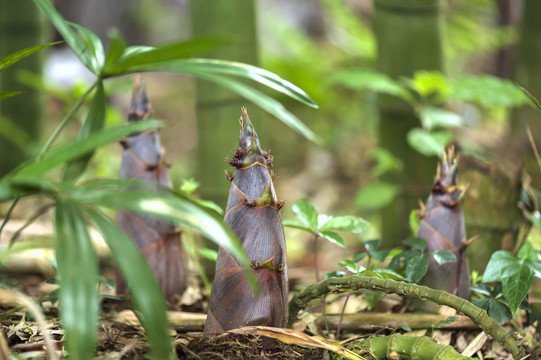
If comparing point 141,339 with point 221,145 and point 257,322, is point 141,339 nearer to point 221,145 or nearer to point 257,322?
point 257,322

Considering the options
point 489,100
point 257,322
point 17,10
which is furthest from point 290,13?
point 257,322

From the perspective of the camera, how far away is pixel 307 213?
96 cm

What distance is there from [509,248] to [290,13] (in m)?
5.30

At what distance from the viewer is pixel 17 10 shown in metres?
2.04

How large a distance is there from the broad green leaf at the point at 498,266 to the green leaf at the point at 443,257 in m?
0.06

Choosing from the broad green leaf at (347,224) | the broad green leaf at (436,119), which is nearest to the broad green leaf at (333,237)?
the broad green leaf at (347,224)

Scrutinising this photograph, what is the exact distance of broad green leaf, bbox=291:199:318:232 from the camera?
95cm

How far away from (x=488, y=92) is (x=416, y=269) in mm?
945

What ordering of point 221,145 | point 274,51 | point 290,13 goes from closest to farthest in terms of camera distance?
point 221,145
point 274,51
point 290,13

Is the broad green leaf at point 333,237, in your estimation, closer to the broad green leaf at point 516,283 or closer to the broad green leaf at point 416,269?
the broad green leaf at point 416,269

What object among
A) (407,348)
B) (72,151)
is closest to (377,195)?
(407,348)

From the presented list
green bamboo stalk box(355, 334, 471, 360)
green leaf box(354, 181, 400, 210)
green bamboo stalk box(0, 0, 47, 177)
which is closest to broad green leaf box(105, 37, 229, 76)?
green bamboo stalk box(355, 334, 471, 360)

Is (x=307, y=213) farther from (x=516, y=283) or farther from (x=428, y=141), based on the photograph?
(x=428, y=141)

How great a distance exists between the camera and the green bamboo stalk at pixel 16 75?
204cm
